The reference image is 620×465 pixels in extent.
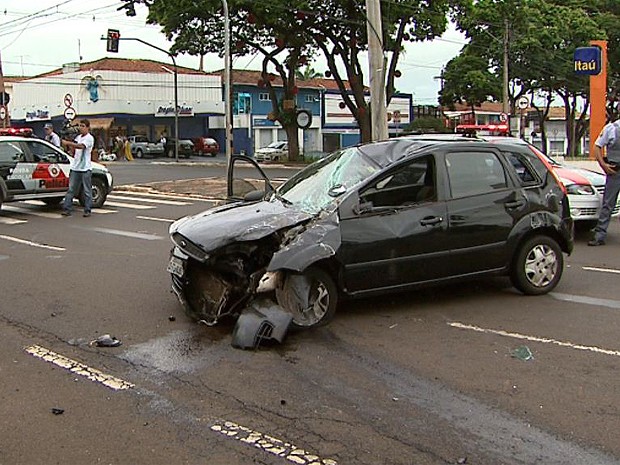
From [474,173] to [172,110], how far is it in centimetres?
5277

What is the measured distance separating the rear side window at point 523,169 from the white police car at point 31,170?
35.0 ft

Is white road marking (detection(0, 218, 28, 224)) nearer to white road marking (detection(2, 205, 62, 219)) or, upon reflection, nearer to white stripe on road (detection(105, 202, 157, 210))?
white road marking (detection(2, 205, 62, 219))

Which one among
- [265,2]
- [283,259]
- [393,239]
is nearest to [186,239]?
[283,259]

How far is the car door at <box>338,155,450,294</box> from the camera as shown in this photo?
20.6 feet

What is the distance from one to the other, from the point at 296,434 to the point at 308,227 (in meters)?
2.40

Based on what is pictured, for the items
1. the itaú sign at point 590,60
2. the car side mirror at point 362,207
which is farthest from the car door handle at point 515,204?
the itaú sign at point 590,60

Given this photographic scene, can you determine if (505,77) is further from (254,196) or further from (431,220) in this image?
(431,220)

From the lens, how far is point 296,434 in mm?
4094

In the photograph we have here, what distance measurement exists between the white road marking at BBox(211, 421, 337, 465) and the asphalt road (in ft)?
0.04

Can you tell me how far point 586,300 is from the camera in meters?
7.15

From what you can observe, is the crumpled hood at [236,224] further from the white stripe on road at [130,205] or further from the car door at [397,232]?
the white stripe on road at [130,205]

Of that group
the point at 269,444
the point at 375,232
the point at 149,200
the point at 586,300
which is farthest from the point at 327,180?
the point at 149,200

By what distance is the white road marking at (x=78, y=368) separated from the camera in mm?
4902

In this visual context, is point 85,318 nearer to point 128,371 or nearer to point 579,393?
point 128,371
